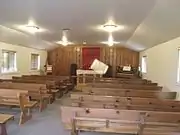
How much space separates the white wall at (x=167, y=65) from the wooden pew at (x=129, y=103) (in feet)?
5.10

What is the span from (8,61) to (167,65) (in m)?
6.39

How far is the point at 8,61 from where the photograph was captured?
30.8 feet

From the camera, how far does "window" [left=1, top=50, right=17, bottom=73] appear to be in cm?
891

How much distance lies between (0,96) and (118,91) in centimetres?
293

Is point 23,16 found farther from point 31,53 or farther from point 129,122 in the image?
point 31,53

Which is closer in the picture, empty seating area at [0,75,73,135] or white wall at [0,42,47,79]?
empty seating area at [0,75,73,135]

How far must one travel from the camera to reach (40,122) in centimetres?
510

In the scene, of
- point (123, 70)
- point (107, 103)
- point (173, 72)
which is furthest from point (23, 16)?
point (123, 70)

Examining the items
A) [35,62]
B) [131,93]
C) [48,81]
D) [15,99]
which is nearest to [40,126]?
[15,99]

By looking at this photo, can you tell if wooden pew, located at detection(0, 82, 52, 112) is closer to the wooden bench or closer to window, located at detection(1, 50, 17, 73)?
the wooden bench

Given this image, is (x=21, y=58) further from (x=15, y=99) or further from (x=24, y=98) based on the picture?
(x=24, y=98)

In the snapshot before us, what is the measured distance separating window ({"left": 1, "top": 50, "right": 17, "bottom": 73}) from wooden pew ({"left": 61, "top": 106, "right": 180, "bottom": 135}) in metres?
6.10

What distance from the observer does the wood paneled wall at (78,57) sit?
46.0ft

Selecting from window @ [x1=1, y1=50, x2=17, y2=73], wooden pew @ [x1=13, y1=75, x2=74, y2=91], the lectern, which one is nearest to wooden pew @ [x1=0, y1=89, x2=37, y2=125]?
wooden pew @ [x1=13, y1=75, x2=74, y2=91]
